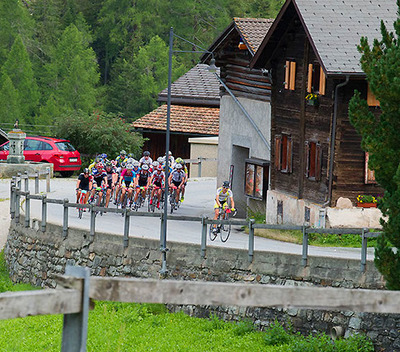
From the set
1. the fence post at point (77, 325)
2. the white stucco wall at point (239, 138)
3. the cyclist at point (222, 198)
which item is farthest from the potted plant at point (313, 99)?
the fence post at point (77, 325)

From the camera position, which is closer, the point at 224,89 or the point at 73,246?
the point at 73,246

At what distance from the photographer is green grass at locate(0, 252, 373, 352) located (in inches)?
643

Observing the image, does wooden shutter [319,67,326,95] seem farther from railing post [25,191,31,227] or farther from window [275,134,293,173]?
railing post [25,191,31,227]

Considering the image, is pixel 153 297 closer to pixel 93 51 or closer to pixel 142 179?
pixel 142 179

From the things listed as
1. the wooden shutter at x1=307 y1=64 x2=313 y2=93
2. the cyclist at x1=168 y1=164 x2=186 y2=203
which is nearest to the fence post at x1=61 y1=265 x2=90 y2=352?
the wooden shutter at x1=307 y1=64 x2=313 y2=93

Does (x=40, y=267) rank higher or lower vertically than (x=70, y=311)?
lower

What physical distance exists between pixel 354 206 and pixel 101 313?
6.92 meters

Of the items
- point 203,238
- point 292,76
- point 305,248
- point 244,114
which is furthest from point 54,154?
point 305,248

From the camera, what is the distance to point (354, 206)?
22625mm

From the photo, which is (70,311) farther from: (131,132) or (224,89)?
(131,132)

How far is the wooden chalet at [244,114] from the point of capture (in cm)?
2675

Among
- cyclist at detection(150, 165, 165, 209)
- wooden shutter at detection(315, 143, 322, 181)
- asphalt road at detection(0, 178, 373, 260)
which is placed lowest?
asphalt road at detection(0, 178, 373, 260)

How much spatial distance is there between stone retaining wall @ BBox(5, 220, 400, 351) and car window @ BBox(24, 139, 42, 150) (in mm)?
15301

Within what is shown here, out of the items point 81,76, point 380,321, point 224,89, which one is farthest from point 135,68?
point 380,321
